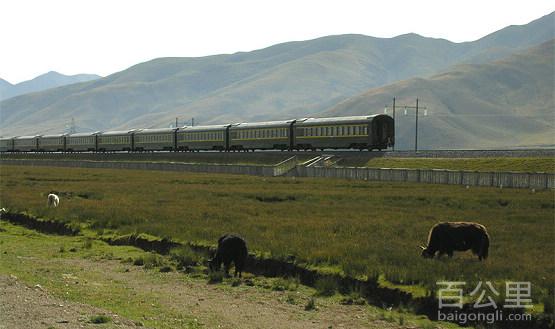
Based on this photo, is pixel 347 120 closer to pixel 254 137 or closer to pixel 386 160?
pixel 386 160

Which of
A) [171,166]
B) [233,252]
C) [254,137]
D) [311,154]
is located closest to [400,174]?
[311,154]

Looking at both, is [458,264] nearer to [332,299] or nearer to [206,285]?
[332,299]

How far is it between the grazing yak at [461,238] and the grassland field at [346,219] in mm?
414

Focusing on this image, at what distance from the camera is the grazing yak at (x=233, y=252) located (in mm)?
19375

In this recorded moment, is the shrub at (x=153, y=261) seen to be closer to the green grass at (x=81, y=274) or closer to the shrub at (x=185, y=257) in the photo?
the shrub at (x=185, y=257)

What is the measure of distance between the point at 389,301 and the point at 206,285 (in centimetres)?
528

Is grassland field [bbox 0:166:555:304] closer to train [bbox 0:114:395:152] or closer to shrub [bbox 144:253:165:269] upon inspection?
shrub [bbox 144:253:165:269]

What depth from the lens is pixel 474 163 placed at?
5888 centimetres

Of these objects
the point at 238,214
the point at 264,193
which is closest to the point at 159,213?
the point at 238,214

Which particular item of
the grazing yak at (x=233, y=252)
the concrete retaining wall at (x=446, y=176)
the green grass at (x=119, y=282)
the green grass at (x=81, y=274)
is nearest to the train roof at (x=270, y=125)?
the concrete retaining wall at (x=446, y=176)

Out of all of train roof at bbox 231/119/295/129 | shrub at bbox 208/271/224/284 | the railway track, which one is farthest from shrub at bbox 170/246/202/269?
train roof at bbox 231/119/295/129

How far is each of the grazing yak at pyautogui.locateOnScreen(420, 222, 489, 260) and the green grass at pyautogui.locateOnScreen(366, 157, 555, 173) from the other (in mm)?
35749

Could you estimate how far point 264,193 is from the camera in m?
43.5

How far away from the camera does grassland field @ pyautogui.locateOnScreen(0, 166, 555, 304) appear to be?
17828 mm
